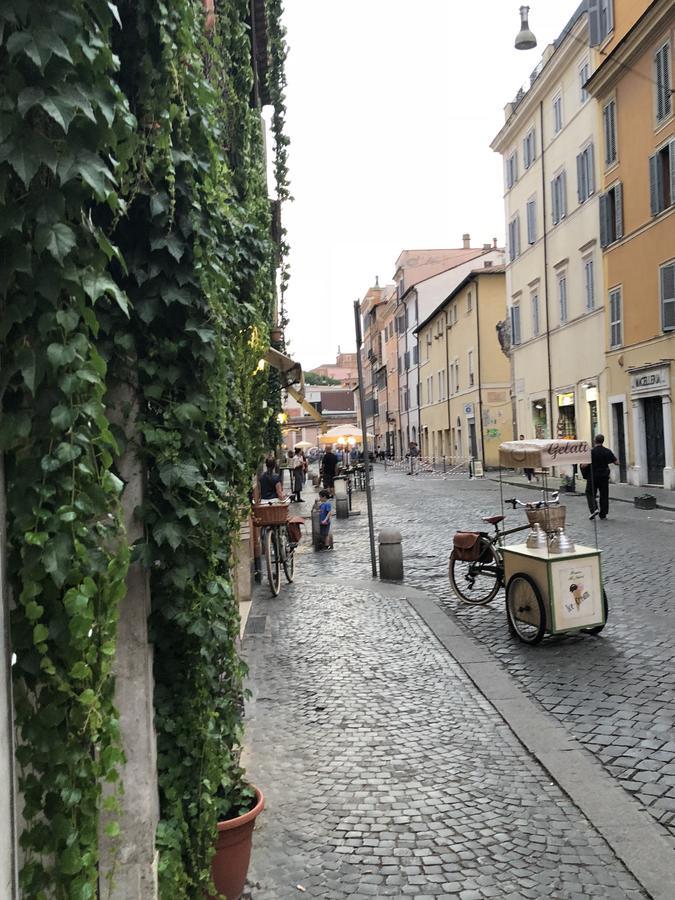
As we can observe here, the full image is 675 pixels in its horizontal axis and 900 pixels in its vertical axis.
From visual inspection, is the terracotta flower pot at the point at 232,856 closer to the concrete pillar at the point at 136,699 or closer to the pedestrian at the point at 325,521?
the concrete pillar at the point at 136,699

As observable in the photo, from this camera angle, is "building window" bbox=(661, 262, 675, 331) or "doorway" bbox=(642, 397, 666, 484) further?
"doorway" bbox=(642, 397, 666, 484)

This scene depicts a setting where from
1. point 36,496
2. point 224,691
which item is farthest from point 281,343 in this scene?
point 36,496

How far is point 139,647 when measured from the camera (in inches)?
114

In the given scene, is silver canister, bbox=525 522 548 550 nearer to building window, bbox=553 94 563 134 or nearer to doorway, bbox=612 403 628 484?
doorway, bbox=612 403 628 484

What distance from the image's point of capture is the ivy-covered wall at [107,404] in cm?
203

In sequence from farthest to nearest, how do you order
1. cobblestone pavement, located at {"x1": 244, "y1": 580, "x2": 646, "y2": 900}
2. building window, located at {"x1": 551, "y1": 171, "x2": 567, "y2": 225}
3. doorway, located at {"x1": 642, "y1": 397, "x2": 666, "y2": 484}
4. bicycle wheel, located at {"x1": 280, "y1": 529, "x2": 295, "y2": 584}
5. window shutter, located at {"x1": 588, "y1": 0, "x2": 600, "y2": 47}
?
building window, located at {"x1": 551, "y1": 171, "x2": 567, "y2": 225} → window shutter, located at {"x1": 588, "y1": 0, "x2": 600, "y2": 47} → doorway, located at {"x1": 642, "y1": 397, "x2": 666, "y2": 484} → bicycle wheel, located at {"x1": 280, "y1": 529, "x2": 295, "y2": 584} → cobblestone pavement, located at {"x1": 244, "y1": 580, "x2": 646, "y2": 900}

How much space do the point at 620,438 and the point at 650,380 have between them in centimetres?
317

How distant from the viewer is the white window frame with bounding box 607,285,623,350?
1027 inches

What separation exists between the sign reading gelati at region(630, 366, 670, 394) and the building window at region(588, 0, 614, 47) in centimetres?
1141

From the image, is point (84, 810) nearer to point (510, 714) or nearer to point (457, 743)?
point (457, 743)

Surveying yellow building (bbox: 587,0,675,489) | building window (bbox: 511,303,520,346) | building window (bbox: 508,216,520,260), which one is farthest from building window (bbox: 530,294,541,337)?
yellow building (bbox: 587,0,675,489)

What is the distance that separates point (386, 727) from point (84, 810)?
3.25 m

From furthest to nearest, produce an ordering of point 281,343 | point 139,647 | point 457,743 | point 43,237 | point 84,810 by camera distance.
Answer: point 281,343 → point 457,743 → point 139,647 → point 84,810 → point 43,237

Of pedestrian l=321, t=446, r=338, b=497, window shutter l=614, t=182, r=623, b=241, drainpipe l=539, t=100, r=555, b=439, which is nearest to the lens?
pedestrian l=321, t=446, r=338, b=497
